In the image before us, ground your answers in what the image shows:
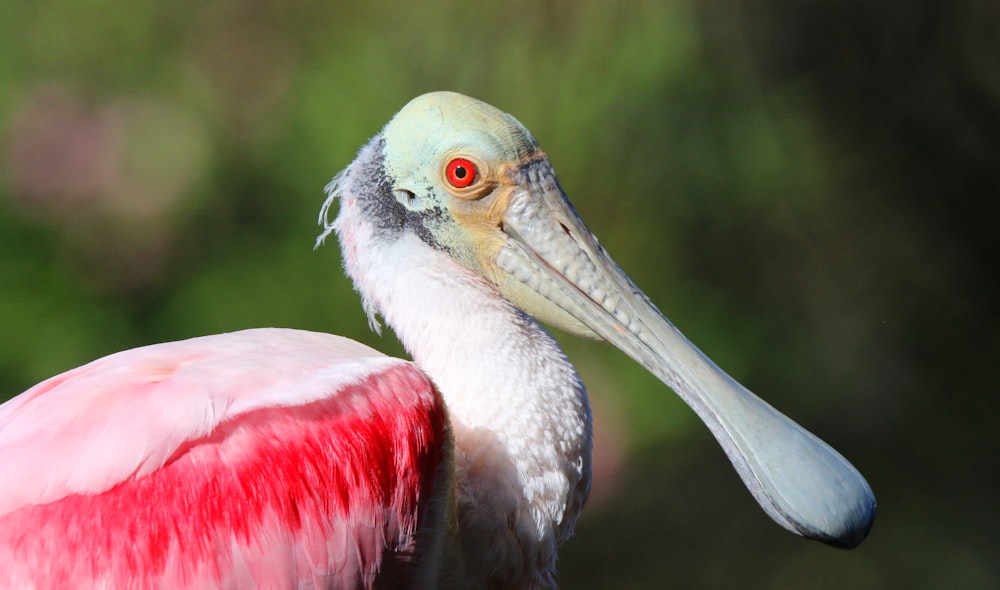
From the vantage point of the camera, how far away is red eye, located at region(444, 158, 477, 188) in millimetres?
1414

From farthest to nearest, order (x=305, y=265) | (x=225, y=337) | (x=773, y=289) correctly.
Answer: (x=773, y=289)
(x=305, y=265)
(x=225, y=337)

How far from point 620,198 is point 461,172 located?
1.97 meters

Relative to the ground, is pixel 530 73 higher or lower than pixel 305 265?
higher

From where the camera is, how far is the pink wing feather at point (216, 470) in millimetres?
1132

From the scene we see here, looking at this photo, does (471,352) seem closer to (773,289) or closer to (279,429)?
(279,429)

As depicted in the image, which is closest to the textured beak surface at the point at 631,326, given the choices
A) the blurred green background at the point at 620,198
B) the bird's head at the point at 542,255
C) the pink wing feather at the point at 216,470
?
the bird's head at the point at 542,255

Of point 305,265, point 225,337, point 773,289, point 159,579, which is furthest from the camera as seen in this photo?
point 773,289

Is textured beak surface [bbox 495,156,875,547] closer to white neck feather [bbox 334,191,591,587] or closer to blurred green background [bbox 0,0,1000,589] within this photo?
white neck feather [bbox 334,191,591,587]

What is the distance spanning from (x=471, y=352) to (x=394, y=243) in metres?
0.20

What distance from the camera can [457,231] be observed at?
1.45m

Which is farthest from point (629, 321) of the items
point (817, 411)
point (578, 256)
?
point (817, 411)

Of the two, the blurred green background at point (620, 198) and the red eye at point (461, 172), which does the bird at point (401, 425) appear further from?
the blurred green background at point (620, 198)

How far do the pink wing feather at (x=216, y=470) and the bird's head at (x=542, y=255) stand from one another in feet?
0.75

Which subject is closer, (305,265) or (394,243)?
(394,243)
